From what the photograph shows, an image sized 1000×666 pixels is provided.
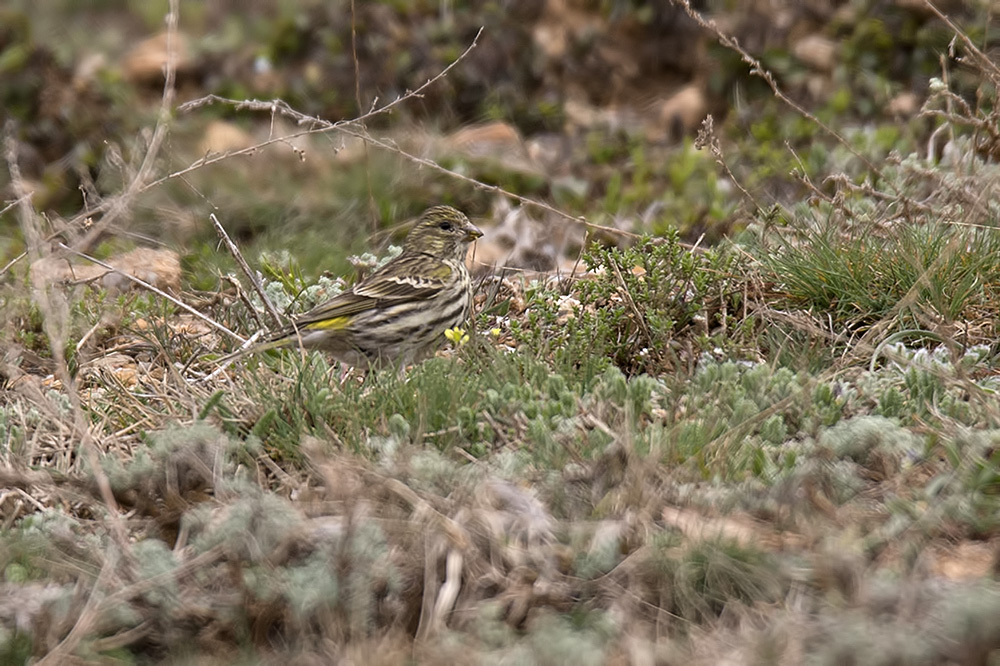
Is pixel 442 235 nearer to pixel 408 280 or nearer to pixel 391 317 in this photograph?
pixel 408 280

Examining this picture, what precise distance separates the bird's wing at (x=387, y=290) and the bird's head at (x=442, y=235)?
0.52ft

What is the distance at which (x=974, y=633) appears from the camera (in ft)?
10.5

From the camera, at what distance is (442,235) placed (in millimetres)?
7191

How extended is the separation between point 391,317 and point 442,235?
907 mm

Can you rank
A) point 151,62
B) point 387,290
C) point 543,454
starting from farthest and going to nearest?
1. point 151,62
2. point 387,290
3. point 543,454

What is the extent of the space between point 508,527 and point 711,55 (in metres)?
8.11

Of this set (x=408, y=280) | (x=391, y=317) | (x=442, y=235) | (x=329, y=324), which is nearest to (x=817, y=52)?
(x=442, y=235)

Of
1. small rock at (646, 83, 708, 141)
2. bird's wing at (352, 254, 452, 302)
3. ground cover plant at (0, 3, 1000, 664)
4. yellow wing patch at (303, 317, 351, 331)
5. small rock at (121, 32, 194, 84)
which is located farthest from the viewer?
small rock at (121, 32, 194, 84)

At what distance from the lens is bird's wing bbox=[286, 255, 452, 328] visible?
247 inches

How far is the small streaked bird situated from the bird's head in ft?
1.01

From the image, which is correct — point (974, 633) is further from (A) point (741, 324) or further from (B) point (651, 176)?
(B) point (651, 176)

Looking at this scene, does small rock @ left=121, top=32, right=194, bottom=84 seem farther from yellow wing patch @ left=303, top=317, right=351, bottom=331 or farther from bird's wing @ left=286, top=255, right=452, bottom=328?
yellow wing patch @ left=303, top=317, right=351, bottom=331

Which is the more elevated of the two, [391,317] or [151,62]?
[391,317]

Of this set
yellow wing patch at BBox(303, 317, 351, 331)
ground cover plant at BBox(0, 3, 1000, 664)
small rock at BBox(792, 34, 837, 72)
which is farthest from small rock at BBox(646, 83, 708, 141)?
yellow wing patch at BBox(303, 317, 351, 331)
